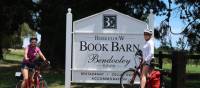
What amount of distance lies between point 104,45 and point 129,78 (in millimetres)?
1210

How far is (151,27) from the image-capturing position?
621 inches

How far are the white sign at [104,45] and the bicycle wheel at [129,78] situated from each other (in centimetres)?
21

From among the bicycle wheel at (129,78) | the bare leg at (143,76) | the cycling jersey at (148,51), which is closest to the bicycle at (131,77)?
the bicycle wheel at (129,78)

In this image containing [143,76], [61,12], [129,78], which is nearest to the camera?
[143,76]

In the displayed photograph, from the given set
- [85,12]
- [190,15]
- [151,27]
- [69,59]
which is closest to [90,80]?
[69,59]

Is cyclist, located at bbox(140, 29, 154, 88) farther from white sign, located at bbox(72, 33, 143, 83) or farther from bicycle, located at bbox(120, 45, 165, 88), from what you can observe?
white sign, located at bbox(72, 33, 143, 83)

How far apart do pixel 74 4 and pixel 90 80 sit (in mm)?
8379

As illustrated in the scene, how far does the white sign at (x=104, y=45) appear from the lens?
52.1 ft

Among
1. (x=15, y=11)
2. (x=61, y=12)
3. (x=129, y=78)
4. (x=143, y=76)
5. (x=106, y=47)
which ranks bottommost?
(x=129, y=78)

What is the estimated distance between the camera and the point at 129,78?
16109 mm

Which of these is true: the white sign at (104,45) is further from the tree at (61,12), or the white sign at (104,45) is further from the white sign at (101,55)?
the tree at (61,12)

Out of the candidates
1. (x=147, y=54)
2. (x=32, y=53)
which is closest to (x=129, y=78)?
(x=147, y=54)

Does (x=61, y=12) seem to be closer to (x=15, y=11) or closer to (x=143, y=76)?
(x=15, y=11)

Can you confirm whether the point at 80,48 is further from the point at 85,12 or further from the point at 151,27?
the point at 85,12
